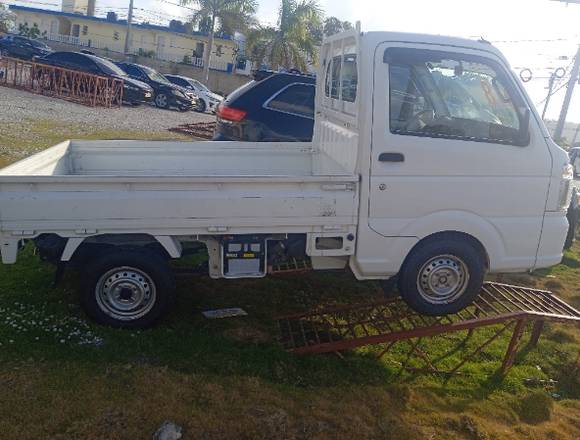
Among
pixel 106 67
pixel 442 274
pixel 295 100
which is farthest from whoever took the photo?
pixel 106 67

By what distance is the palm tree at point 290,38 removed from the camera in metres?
30.3

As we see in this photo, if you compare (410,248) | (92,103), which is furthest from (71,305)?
(92,103)

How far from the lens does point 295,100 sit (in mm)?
8367

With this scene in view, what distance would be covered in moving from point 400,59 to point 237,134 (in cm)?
425

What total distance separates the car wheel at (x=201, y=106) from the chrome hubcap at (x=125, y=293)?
1959 centimetres

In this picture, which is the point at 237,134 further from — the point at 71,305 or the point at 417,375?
the point at 417,375

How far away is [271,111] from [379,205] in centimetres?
429

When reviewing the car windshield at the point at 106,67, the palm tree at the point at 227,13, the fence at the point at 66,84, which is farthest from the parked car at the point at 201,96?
the palm tree at the point at 227,13

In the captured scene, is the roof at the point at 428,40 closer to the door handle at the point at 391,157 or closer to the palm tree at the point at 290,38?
the door handle at the point at 391,157

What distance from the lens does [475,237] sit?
14.9 ft

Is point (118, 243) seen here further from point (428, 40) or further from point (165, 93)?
point (165, 93)

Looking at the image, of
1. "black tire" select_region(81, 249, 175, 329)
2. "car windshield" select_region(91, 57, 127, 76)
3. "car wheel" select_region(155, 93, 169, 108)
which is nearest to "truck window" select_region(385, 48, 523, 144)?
"black tire" select_region(81, 249, 175, 329)

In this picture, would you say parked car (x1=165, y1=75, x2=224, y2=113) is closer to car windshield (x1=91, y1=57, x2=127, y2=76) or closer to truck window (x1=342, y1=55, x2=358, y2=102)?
car windshield (x1=91, y1=57, x2=127, y2=76)

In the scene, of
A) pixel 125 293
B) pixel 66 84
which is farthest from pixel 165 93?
pixel 125 293
